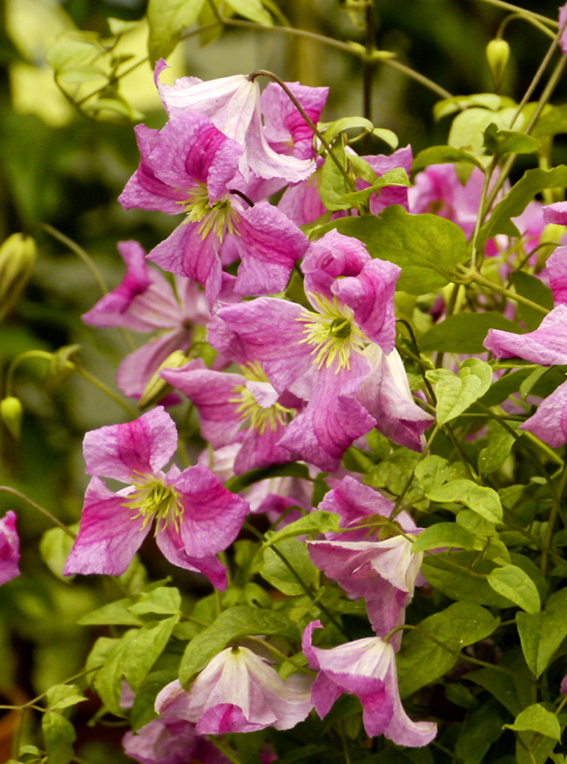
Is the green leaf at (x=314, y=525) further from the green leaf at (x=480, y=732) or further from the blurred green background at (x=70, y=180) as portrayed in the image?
the blurred green background at (x=70, y=180)

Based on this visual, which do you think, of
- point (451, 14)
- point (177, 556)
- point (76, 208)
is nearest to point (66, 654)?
point (76, 208)

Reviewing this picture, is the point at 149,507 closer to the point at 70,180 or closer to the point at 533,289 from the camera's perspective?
the point at 533,289

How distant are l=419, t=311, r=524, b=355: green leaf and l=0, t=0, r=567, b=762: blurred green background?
2.32ft

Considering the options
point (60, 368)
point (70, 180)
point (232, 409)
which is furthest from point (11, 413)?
point (70, 180)

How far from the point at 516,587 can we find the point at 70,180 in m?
1.15

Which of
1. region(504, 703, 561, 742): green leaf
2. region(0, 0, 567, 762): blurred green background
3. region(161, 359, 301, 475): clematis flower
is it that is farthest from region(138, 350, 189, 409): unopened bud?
region(0, 0, 567, 762): blurred green background

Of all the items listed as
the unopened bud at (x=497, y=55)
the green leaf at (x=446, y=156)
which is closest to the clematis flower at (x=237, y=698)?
the green leaf at (x=446, y=156)

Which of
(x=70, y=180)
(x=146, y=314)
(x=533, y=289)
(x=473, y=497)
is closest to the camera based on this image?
(x=473, y=497)

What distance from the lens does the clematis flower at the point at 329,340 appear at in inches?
10.3

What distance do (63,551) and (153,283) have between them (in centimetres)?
15

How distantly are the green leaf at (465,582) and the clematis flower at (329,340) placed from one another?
0.06 metres

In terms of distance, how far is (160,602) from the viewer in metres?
0.35

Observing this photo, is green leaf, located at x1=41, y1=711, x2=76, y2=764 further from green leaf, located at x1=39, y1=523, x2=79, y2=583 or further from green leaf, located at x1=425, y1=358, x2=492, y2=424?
green leaf, located at x1=425, y1=358, x2=492, y2=424

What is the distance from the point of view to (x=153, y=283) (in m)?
0.48
